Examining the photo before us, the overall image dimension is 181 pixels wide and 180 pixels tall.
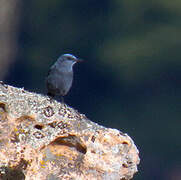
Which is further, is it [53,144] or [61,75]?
[61,75]

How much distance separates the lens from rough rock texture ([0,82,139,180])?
346 cm

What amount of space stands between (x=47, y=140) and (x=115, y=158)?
1.97ft

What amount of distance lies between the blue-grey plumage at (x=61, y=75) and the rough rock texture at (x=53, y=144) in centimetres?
140

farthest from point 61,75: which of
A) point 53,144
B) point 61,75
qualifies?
point 53,144

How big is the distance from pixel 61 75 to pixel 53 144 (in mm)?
1613

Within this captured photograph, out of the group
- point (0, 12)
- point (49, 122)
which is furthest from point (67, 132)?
point (0, 12)

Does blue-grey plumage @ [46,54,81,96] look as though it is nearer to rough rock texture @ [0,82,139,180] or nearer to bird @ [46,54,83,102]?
bird @ [46,54,83,102]

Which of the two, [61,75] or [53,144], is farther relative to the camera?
[61,75]

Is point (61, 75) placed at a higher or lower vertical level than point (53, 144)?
higher

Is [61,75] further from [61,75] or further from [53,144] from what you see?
[53,144]

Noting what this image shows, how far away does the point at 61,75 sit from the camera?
16.9 feet

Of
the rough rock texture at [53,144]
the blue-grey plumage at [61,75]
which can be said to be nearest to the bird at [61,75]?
the blue-grey plumage at [61,75]

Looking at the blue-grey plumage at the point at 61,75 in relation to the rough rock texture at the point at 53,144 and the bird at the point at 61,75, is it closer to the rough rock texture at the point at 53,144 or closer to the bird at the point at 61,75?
the bird at the point at 61,75

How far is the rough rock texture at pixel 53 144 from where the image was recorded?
136 inches
